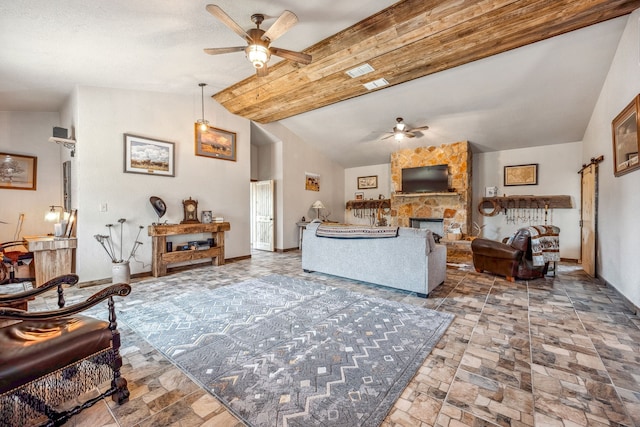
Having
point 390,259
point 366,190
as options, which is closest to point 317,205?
point 366,190

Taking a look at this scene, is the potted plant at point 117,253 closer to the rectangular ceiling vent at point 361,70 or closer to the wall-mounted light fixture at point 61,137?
the wall-mounted light fixture at point 61,137

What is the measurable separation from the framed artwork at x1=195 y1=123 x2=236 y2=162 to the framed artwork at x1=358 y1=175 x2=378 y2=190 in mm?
4597

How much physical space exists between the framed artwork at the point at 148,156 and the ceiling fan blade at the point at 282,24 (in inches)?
119

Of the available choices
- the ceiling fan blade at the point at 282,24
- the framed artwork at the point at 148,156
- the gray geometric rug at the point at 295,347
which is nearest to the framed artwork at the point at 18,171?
the framed artwork at the point at 148,156

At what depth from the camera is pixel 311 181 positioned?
800cm

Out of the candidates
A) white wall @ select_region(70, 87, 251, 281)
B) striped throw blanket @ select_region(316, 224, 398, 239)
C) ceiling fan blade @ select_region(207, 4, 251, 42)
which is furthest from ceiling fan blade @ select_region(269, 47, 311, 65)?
white wall @ select_region(70, 87, 251, 281)

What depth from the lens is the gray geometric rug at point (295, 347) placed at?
1582 mm

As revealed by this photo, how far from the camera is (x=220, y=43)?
333 centimetres

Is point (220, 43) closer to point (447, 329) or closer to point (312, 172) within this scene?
point (447, 329)

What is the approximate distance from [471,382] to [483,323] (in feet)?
3.60

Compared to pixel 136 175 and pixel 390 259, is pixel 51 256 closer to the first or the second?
pixel 136 175

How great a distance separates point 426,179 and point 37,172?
8245mm

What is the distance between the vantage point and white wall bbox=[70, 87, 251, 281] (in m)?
4.07

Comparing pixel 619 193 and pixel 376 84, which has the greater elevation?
pixel 376 84
